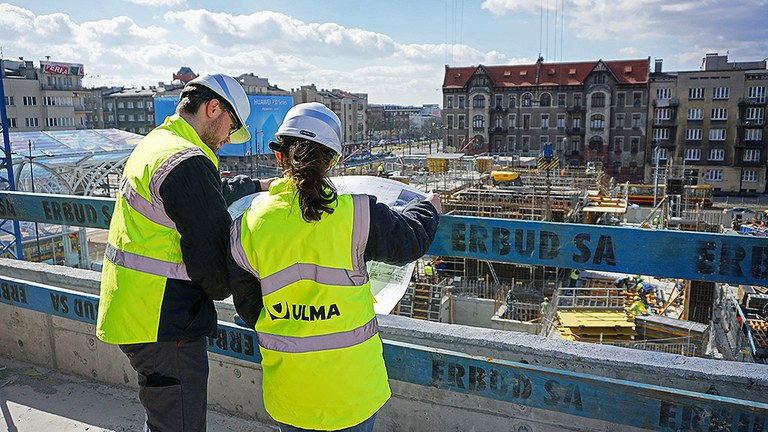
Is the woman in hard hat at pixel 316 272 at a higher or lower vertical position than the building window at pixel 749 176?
higher

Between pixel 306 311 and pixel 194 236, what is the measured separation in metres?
0.50

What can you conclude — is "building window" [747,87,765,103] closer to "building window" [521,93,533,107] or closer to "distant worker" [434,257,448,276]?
"building window" [521,93,533,107]

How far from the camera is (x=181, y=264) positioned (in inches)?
83.9

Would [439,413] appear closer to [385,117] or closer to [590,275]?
[590,275]

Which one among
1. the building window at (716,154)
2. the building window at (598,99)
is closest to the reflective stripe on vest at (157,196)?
the building window at (716,154)

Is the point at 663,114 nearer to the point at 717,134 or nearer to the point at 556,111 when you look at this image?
the point at 717,134

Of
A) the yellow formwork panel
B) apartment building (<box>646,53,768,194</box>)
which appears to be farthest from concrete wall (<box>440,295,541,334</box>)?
apartment building (<box>646,53,768,194</box>)

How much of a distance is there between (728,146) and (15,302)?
53265mm

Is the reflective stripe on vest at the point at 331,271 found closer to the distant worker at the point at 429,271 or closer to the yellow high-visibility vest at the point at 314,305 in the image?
the yellow high-visibility vest at the point at 314,305

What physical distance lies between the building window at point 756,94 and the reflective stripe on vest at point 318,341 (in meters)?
53.8

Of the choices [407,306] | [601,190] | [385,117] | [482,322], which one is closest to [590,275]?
[482,322]

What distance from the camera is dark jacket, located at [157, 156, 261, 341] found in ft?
6.66

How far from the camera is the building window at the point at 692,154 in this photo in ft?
159

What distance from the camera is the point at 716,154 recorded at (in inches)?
1886
